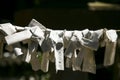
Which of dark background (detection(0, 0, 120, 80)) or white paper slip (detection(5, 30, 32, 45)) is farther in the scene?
dark background (detection(0, 0, 120, 80))

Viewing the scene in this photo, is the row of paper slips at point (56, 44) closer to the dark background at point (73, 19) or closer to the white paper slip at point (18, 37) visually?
the white paper slip at point (18, 37)

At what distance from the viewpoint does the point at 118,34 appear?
1.79m

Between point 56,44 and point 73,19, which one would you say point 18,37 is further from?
point 73,19

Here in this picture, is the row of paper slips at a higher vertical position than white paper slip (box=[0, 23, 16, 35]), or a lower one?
lower

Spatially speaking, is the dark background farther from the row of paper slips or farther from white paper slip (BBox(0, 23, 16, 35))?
white paper slip (BBox(0, 23, 16, 35))

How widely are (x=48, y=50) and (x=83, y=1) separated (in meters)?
1.83

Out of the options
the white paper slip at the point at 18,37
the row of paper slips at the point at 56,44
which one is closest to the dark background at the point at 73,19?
the row of paper slips at the point at 56,44

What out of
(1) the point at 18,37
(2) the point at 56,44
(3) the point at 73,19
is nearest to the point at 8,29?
(1) the point at 18,37

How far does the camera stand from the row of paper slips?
1.62m

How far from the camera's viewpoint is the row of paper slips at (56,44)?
1624 mm

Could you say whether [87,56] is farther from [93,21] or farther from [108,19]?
[108,19]

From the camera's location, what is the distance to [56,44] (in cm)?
166

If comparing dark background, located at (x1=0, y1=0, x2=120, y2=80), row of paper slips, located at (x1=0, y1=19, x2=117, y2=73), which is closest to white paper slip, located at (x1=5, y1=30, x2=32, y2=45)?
row of paper slips, located at (x1=0, y1=19, x2=117, y2=73)

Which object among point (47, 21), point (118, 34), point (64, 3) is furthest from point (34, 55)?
point (64, 3)
